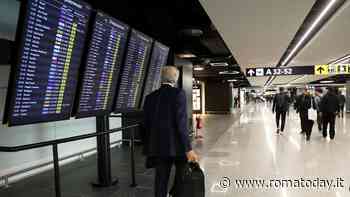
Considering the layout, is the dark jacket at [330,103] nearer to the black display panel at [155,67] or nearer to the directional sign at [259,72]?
the directional sign at [259,72]

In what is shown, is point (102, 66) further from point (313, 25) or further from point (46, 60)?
point (313, 25)

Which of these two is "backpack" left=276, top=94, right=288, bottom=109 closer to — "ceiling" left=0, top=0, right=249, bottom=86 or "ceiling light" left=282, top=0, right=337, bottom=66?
"ceiling light" left=282, top=0, right=337, bottom=66

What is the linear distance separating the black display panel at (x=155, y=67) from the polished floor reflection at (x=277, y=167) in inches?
68.1

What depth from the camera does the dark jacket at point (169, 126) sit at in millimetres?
2473

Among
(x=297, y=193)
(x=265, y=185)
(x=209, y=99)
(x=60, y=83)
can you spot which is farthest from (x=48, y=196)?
(x=209, y=99)

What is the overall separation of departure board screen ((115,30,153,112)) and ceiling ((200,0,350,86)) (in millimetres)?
1029

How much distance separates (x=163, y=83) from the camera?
2.65 metres

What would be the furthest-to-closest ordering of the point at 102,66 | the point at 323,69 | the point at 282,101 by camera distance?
the point at 323,69, the point at 282,101, the point at 102,66

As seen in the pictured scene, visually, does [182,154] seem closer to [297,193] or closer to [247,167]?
[297,193]

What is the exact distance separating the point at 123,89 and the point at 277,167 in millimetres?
3074

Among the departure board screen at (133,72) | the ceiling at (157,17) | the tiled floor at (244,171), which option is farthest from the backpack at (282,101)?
the departure board screen at (133,72)

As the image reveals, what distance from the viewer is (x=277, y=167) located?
477cm

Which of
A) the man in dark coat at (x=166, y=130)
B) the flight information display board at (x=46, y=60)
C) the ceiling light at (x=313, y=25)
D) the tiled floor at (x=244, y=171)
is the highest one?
the ceiling light at (x=313, y=25)

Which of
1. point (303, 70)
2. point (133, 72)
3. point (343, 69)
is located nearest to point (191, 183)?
point (133, 72)
